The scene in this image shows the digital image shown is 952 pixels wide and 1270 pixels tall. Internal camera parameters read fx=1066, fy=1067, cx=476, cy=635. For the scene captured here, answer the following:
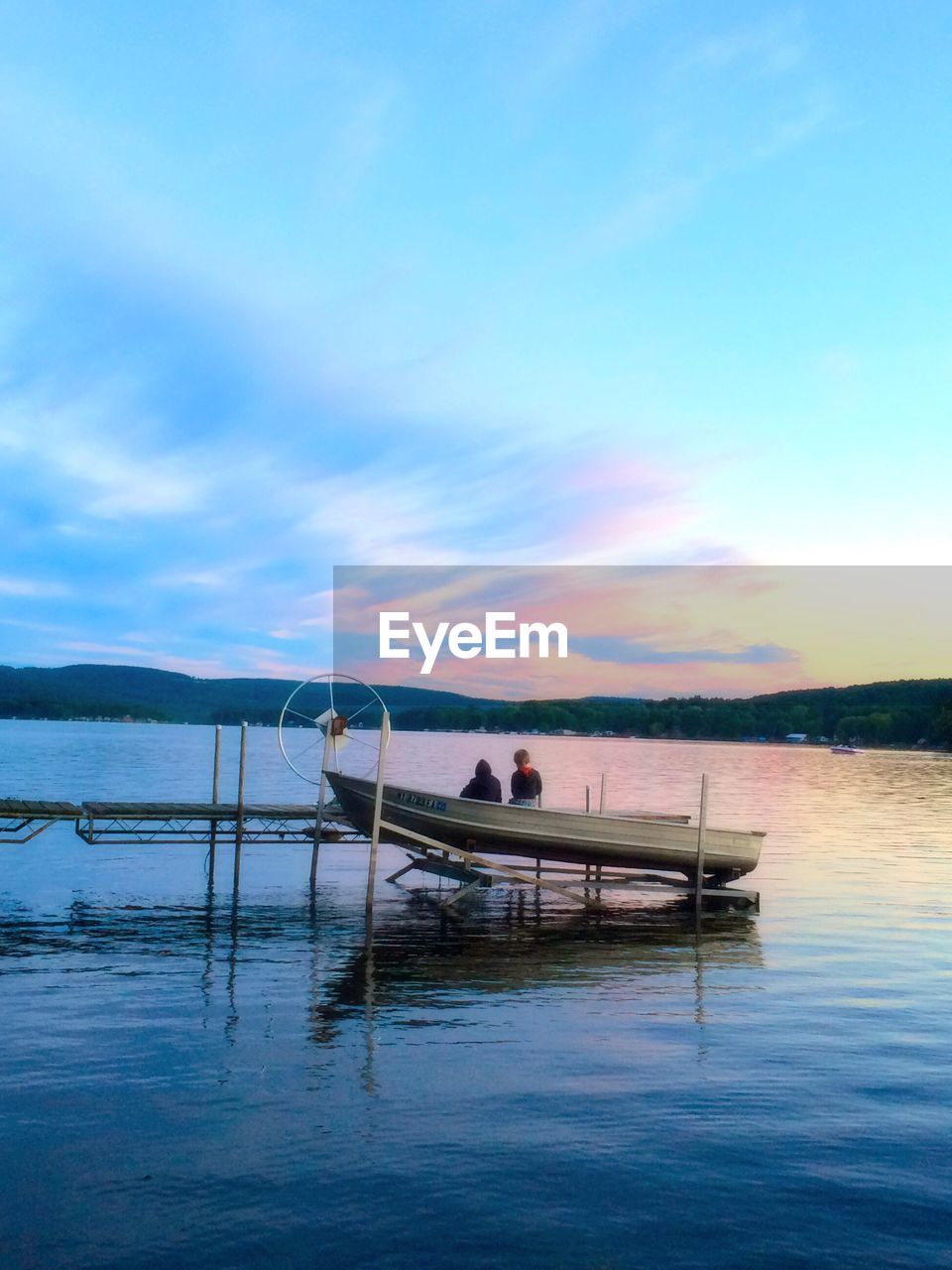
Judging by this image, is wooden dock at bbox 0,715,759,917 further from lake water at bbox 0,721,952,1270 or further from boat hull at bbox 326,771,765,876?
lake water at bbox 0,721,952,1270

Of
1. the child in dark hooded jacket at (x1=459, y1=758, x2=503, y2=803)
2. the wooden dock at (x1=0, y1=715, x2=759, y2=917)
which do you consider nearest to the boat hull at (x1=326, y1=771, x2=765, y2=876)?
the wooden dock at (x1=0, y1=715, x2=759, y2=917)

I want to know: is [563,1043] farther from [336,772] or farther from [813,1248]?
[336,772]

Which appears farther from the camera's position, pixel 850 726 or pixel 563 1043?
pixel 850 726

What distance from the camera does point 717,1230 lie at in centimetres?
776

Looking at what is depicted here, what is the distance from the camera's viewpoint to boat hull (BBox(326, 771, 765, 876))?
21953mm

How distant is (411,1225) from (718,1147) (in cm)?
295

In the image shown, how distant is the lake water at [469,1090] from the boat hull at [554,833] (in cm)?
142

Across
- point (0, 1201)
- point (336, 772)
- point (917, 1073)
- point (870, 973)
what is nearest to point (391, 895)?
point (336, 772)

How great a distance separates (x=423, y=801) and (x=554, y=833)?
2807 mm

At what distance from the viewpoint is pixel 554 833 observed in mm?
21969

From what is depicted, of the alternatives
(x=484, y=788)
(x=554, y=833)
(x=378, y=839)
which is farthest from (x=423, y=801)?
(x=554, y=833)

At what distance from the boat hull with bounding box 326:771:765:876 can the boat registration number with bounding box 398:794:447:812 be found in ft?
0.07

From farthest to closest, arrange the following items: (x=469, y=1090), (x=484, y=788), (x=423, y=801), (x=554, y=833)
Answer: (x=484, y=788) < (x=423, y=801) < (x=554, y=833) < (x=469, y=1090)

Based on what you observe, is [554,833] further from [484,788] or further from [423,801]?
[423,801]
